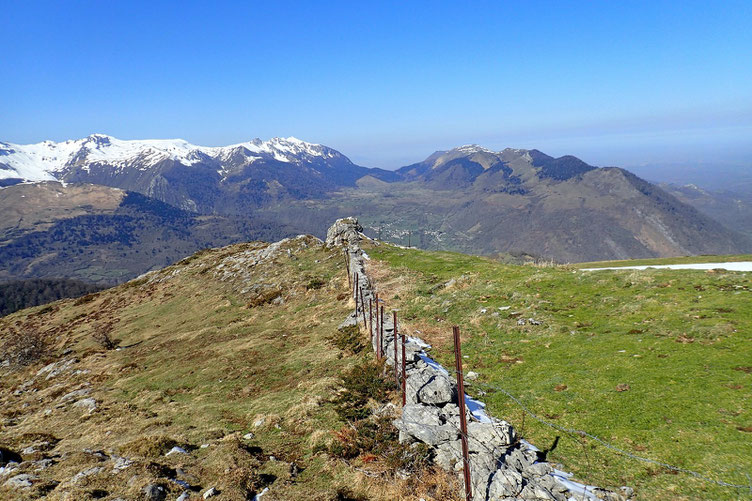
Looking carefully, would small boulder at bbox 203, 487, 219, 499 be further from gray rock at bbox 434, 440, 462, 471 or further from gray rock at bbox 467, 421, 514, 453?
gray rock at bbox 467, 421, 514, 453

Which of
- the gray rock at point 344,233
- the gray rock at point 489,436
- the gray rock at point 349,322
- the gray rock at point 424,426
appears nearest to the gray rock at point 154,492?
the gray rock at point 424,426

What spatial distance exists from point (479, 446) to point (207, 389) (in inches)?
811

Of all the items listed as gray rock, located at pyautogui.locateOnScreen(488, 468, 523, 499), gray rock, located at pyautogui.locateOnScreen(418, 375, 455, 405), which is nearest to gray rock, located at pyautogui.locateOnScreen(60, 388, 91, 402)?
gray rock, located at pyautogui.locateOnScreen(418, 375, 455, 405)

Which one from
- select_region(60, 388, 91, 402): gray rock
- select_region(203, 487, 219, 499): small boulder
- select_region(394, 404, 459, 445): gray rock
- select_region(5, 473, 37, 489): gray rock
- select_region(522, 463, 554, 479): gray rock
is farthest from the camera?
select_region(60, 388, 91, 402): gray rock

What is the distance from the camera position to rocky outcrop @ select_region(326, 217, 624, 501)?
10.5m

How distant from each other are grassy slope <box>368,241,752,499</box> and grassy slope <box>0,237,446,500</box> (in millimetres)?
8192

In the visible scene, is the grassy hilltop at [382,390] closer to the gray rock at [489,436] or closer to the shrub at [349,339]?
the shrub at [349,339]

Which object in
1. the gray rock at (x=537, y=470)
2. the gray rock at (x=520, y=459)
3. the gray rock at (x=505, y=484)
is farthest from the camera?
the gray rock at (x=520, y=459)

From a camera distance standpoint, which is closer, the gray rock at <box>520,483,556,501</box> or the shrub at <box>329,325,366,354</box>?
the gray rock at <box>520,483,556,501</box>

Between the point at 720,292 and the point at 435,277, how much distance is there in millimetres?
22698

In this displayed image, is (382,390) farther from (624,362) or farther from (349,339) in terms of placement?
(624,362)

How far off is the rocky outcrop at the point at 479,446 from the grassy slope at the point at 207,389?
2669 mm

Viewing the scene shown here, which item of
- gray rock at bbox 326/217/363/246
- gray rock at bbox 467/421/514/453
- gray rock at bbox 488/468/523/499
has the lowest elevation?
gray rock at bbox 488/468/523/499

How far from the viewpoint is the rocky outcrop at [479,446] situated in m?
10.5
